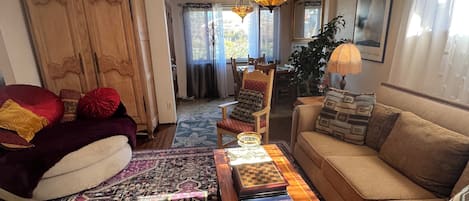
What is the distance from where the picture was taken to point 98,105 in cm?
262

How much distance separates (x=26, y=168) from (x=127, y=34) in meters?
1.79

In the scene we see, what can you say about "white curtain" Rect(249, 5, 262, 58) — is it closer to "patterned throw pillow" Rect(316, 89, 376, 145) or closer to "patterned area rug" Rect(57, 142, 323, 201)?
"patterned area rug" Rect(57, 142, 323, 201)

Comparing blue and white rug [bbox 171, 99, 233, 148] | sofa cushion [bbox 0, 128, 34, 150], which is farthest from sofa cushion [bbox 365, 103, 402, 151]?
sofa cushion [bbox 0, 128, 34, 150]

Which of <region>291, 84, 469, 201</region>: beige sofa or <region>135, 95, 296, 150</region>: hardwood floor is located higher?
<region>291, 84, 469, 201</region>: beige sofa

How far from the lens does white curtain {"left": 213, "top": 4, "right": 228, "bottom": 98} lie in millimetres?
4996

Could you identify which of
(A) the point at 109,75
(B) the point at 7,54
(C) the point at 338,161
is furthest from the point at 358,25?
(B) the point at 7,54

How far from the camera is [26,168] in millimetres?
1824

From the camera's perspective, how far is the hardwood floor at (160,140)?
3072 mm

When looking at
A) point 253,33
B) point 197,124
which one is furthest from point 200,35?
point 197,124

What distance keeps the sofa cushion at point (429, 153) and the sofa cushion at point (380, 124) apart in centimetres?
16

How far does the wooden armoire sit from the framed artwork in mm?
2830

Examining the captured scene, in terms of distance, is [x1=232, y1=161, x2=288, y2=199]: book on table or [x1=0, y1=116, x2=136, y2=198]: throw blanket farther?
[x1=0, y1=116, x2=136, y2=198]: throw blanket

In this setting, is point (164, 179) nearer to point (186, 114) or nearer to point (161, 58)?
point (161, 58)

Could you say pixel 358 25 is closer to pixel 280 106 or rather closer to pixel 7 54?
pixel 280 106
